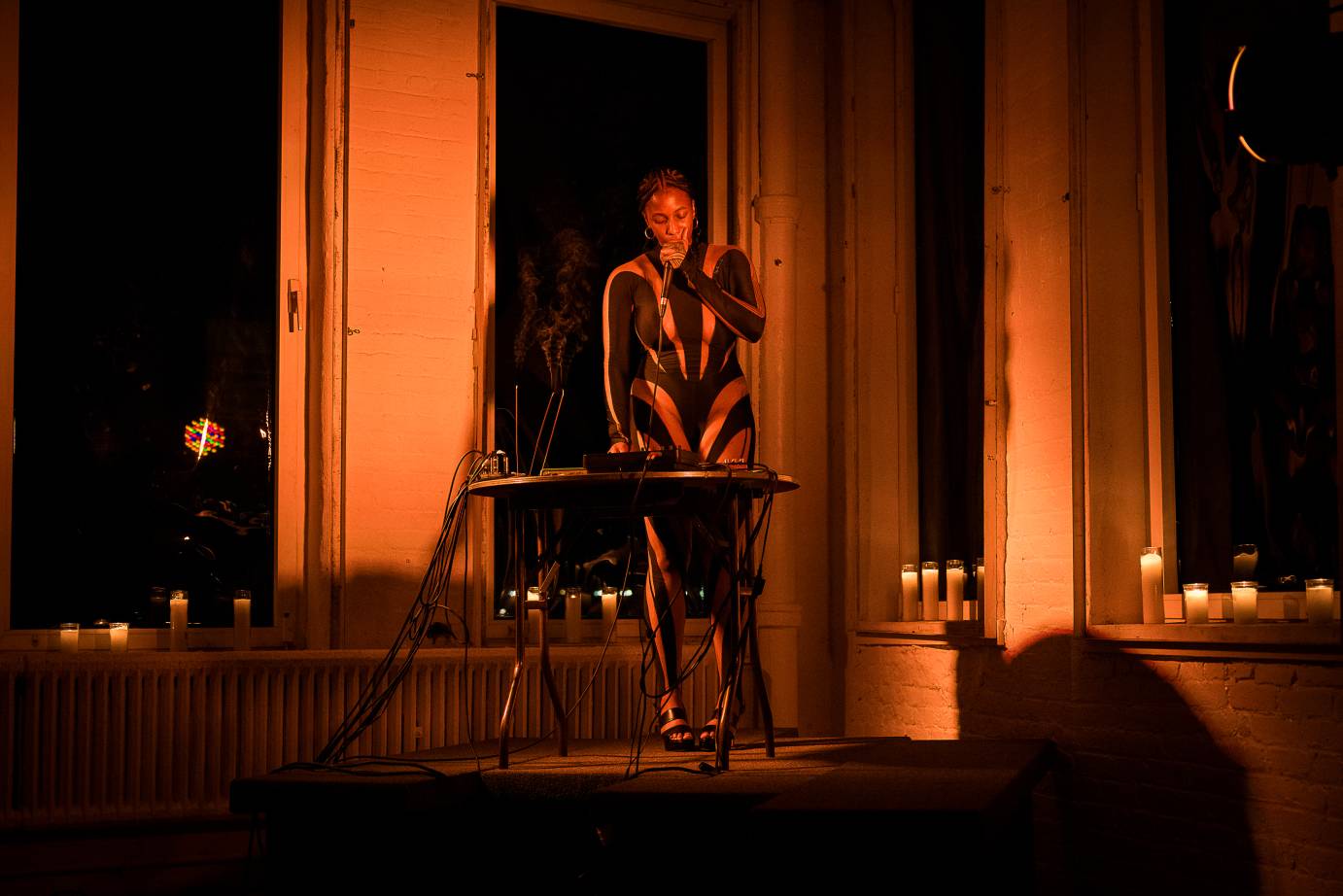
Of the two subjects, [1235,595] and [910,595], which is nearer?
[1235,595]

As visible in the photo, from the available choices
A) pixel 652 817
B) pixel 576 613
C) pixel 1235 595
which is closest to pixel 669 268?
pixel 652 817

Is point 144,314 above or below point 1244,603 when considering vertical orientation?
above

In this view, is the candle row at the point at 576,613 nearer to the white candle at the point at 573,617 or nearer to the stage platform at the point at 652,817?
the white candle at the point at 573,617

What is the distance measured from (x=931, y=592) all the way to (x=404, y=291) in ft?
7.60

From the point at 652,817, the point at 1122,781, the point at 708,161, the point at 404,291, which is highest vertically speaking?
the point at 708,161

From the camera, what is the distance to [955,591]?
512 centimetres

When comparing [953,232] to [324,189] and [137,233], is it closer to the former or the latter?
[324,189]

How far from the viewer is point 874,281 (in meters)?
5.64

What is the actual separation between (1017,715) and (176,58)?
12.6 feet

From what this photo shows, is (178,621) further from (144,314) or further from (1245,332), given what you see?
(1245,332)

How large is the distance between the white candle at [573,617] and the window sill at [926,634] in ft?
3.68

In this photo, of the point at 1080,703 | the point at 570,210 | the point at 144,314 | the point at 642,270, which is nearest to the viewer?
the point at 642,270

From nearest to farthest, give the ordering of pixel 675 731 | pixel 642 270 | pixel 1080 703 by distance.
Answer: pixel 675 731 < pixel 642 270 < pixel 1080 703

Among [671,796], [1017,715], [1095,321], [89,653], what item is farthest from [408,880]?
[1095,321]
